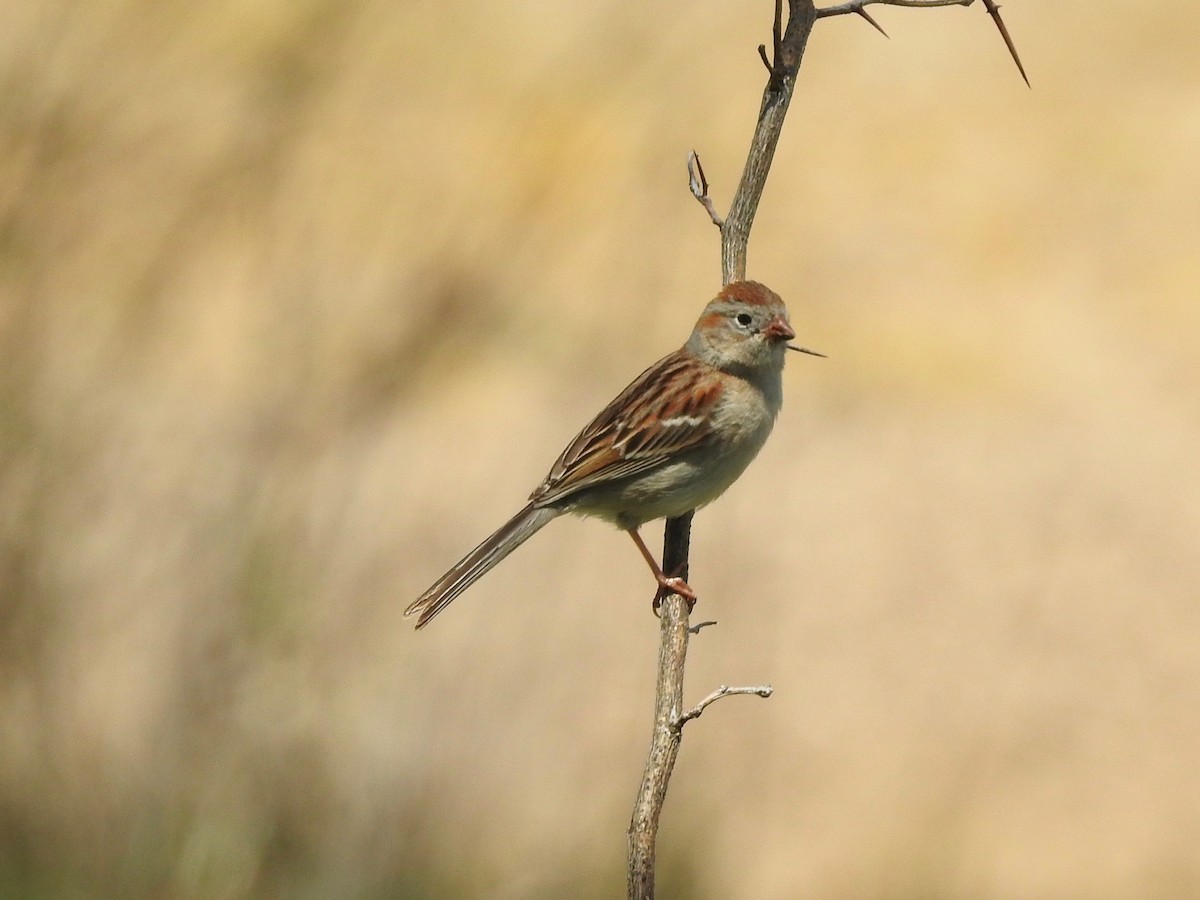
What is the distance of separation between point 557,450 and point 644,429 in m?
2.92

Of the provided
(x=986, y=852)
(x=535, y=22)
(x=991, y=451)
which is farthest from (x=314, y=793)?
(x=535, y=22)

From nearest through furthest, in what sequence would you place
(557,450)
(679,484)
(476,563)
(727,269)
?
(727,269) → (476,563) → (679,484) → (557,450)

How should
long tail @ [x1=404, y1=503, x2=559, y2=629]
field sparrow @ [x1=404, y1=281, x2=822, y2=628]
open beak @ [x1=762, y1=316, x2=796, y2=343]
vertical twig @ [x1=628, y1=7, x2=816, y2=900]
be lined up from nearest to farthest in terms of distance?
vertical twig @ [x1=628, y1=7, x2=816, y2=900] < long tail @ [x1=404, y1=503, x2=559, y2=629] < open beak @ [x1=762, y1=316, x2=796, y2=343] < field sparrow @ [x1=404, y1=281, x2=822, y2=628]

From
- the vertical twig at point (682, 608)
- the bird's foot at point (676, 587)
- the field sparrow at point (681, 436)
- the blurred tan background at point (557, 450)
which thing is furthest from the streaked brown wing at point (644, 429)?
the blurred tan background at point (557, 450)

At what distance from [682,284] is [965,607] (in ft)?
7.11

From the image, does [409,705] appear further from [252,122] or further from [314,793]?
[252,122]

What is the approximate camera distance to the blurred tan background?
16.9 ft

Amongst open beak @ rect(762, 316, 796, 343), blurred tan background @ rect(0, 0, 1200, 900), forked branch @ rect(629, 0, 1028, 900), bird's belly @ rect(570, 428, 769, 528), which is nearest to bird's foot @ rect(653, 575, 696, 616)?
forked branch @ rect(629, 0, 1028, 900)

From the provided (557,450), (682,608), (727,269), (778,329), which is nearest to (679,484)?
(778,329)

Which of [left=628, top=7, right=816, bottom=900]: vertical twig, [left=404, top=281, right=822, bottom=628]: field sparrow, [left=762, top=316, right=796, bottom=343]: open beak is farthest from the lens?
[left=404, top=281, right=822, bottom=628]: field sparrow

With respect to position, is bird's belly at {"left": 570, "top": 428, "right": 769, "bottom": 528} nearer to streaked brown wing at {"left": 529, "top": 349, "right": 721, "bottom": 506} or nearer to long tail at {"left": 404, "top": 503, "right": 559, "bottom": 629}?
streaked brown wing at {"left": 529, "top": 349, "right": 721, "bottom": 506}

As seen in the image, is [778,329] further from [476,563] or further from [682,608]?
[682,608]

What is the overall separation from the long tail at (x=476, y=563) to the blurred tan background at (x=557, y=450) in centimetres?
79

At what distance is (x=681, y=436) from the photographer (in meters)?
4.08
